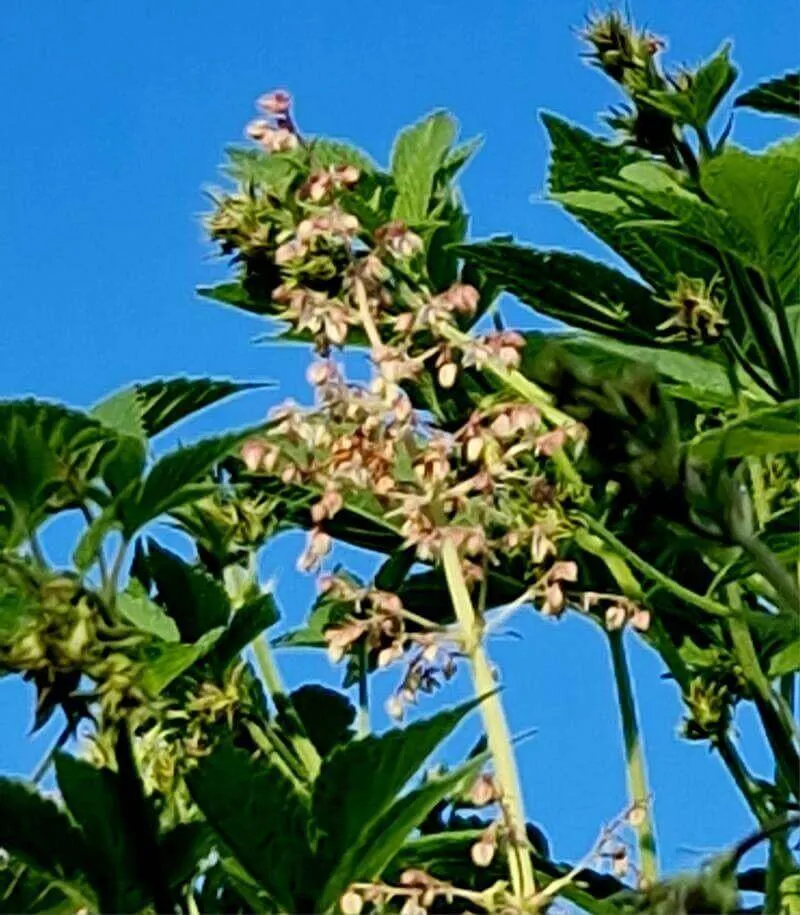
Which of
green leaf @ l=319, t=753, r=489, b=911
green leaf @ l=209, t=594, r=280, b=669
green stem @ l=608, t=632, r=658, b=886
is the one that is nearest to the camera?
green leaf @ l=319, t=753, r=489, b=911

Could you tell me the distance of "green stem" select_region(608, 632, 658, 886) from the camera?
1104 mm

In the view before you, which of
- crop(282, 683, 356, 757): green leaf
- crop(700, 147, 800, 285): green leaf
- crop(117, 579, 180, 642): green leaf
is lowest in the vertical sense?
crop(282, 683, 356, 757): green leaf

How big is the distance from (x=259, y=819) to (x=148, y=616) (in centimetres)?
56

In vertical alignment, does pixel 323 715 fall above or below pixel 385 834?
above

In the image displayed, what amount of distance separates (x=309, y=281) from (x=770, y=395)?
312mm

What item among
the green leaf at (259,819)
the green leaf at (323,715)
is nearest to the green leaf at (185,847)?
the green leaf at (259,819)

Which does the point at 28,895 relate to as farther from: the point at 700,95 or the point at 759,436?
the point at 700,95

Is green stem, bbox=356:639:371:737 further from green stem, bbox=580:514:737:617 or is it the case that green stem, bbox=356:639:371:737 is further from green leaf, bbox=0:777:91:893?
green leaf, bbox=0:777:91:893

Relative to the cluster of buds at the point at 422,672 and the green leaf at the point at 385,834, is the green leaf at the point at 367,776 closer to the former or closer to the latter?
the green leaf at the point at 385,834

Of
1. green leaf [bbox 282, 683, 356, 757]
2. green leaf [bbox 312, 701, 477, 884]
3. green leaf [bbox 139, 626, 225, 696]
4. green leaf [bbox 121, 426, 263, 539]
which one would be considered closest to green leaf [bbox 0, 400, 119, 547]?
green leaf [bbox 121, 426, 263, 539]

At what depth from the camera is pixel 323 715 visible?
1351 mm

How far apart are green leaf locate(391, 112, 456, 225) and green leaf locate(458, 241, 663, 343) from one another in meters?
0.11

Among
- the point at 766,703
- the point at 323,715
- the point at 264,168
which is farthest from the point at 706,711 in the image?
the point at 264,168

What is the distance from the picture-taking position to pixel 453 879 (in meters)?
1.22
